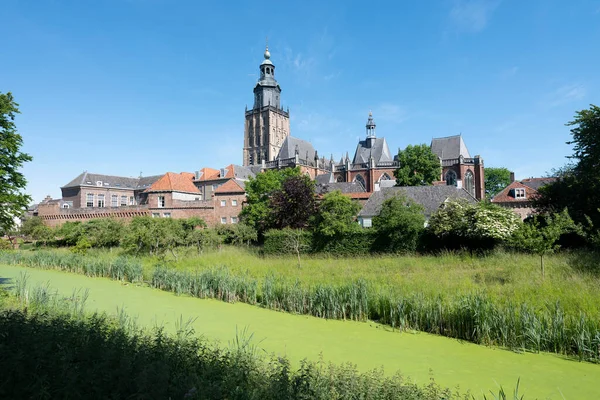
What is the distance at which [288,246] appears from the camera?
24.3m

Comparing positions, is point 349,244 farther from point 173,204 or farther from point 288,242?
point 173,204

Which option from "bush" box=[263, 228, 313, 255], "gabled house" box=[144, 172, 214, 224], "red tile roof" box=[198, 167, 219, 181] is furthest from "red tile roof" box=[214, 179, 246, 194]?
"bush" box=[263, 228, 313, 255]

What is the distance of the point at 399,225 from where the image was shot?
2105cm

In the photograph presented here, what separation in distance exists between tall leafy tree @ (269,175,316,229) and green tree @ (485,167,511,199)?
54.5m

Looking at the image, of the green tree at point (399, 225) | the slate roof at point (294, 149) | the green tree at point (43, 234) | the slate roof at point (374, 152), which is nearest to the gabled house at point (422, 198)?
the green tree at point (399, 225)

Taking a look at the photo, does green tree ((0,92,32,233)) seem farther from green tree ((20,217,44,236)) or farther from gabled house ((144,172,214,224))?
green tree ((20,217,44,236))

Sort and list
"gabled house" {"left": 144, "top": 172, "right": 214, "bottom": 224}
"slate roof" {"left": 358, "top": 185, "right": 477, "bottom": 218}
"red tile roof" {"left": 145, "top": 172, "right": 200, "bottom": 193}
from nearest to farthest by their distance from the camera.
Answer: "slate roof" {"left": 358, "top": 185, "right": 477, "bottom": 218}
"gabled house" {"left": 144, "top": 172, "right": 214, "bottom": 224}
"red tile roof" {"left": 145, "top": 172, "right": 200, "bottom": 193}

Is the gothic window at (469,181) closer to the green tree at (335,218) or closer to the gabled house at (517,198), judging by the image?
the gabled house at (517,198)

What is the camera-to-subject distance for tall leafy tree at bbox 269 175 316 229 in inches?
1068

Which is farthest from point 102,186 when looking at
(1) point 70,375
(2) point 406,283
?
(1) point 70,375

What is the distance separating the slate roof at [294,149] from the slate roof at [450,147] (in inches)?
867

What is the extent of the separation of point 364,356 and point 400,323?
2.71m

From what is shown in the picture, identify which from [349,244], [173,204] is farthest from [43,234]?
[349,244]

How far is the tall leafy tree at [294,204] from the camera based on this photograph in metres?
27.1
